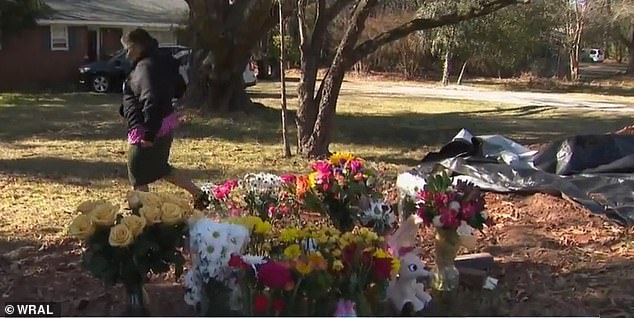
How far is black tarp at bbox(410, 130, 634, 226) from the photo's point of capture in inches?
299

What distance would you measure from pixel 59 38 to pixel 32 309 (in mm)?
26165

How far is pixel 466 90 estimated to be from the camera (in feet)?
106

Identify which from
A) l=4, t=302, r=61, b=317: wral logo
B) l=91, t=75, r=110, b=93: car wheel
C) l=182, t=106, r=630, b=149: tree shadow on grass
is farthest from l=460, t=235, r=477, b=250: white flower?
l=91, t=75, r=110, b=93: car wheel

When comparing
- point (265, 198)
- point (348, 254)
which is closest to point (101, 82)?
point (265, 198)

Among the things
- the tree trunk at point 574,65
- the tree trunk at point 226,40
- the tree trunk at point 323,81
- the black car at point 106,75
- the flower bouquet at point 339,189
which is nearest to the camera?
the flower bouquet at point 339,189

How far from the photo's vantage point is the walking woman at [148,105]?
624 cm

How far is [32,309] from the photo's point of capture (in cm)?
425

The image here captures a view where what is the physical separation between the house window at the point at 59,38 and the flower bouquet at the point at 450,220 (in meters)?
25.7

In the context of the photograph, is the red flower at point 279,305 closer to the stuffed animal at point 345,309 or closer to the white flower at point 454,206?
the stuffed animal at point 345,309

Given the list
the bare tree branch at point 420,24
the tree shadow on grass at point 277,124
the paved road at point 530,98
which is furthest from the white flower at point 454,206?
the paved road at point 530,98

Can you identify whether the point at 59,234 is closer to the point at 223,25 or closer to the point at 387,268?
the point at 387,268

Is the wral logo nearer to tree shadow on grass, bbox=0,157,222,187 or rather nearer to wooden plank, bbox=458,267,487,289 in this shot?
wooden plank, bbox=458,267,487,289

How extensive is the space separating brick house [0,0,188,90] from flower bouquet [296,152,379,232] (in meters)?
22.1

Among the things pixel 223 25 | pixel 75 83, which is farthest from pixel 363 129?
pixel 75 83
